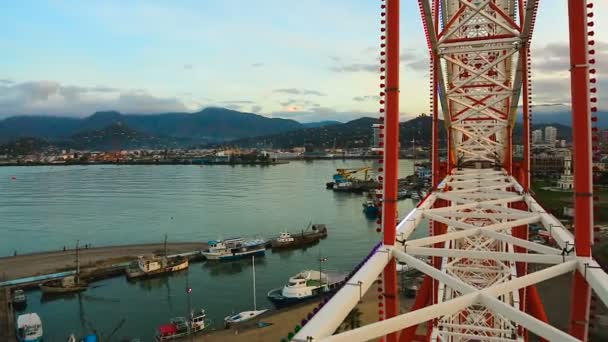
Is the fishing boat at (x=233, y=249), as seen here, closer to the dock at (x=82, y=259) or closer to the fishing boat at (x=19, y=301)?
the dock at (x=82, y=259)

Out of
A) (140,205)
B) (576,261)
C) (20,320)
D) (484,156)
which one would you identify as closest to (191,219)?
(140,205)

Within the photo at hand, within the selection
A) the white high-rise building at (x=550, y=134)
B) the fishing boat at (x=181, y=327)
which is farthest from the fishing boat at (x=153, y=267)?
the white high-rise building at (x=550, y=134)

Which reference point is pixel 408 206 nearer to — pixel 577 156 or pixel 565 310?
pixel 565 310

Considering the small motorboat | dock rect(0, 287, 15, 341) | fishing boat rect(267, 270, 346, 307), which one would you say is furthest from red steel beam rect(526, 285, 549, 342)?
dock rect(0, 287, 15, 341)

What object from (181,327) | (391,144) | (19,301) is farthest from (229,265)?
(391,144)

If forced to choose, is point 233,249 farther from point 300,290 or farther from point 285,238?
point 300,290

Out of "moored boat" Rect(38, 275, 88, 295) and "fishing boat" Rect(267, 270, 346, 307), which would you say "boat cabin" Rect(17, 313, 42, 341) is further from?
"fishing boat" Rect(267, 270, 346, 307)
